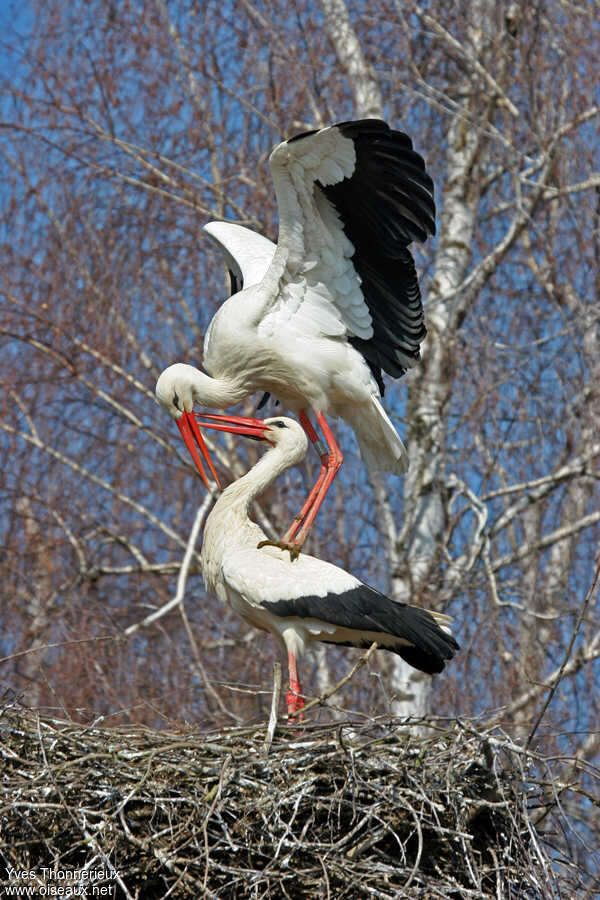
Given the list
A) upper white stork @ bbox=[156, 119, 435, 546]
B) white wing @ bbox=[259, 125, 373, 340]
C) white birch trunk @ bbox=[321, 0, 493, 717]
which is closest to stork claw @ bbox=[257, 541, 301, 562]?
upper white stork @ bbox=[156, 119, 435, 546]

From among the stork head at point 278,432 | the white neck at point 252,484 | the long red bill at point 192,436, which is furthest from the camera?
the long red bill at point 192,436

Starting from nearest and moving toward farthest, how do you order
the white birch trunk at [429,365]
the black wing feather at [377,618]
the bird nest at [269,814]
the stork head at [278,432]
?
the bird nest at [269,814] → the black wing feather at [377,618] → the stork head at [278,432] → the white birch trunk at [429,365]

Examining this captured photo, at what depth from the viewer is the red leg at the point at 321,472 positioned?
23.4ft

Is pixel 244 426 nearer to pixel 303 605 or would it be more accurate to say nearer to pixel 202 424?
pixel 202 424

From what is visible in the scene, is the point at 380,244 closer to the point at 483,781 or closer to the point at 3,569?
the point at 483,781

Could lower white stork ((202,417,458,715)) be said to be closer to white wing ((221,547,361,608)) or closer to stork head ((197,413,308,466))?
white wing ((221,547,361,608))

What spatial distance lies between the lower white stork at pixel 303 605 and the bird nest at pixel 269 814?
0.52 metres

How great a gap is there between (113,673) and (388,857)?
4.72 meters

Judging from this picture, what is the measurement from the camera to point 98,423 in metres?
10.9

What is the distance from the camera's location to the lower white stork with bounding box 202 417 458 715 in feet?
19.9

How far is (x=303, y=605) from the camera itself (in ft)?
20.0

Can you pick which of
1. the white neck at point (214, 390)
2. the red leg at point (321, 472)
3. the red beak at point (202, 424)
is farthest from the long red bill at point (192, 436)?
the red leg at point (321, 472)

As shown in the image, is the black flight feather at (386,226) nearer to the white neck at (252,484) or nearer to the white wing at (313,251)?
the white wing at (313,251)

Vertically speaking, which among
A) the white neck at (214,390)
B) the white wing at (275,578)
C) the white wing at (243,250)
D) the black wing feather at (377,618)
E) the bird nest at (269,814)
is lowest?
the bird nest at (269,814)
